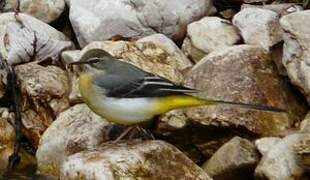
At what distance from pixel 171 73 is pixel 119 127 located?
94cm

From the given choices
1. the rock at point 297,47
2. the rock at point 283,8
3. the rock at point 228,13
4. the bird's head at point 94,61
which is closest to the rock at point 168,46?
the rock at point 228,13

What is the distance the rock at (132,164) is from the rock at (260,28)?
1.87 m

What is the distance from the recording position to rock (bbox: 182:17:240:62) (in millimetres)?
8508

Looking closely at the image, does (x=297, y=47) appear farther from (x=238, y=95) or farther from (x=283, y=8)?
(x=283, y=8)

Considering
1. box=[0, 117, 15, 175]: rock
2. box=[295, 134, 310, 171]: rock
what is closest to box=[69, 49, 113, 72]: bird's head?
box=[295, 134, 310, 171]: rock

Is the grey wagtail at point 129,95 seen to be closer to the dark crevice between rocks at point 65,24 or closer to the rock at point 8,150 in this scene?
the rock at point 8,150

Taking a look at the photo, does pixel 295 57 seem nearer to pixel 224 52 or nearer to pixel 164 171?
pixel 224 52

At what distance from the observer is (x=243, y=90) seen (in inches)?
303

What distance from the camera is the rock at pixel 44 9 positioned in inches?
374

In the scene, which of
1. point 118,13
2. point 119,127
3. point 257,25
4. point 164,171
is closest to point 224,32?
point 257,25

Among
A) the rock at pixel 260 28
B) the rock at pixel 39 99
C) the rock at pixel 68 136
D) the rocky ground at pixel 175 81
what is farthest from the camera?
the rock at pixel 39 99

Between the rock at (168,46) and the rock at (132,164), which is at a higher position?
the rock at (132,164)

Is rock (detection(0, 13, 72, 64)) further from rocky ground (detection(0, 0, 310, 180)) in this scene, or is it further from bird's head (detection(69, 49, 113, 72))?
bird's head (detection(69, 49, 113, 72))

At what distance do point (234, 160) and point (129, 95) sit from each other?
0.99m
